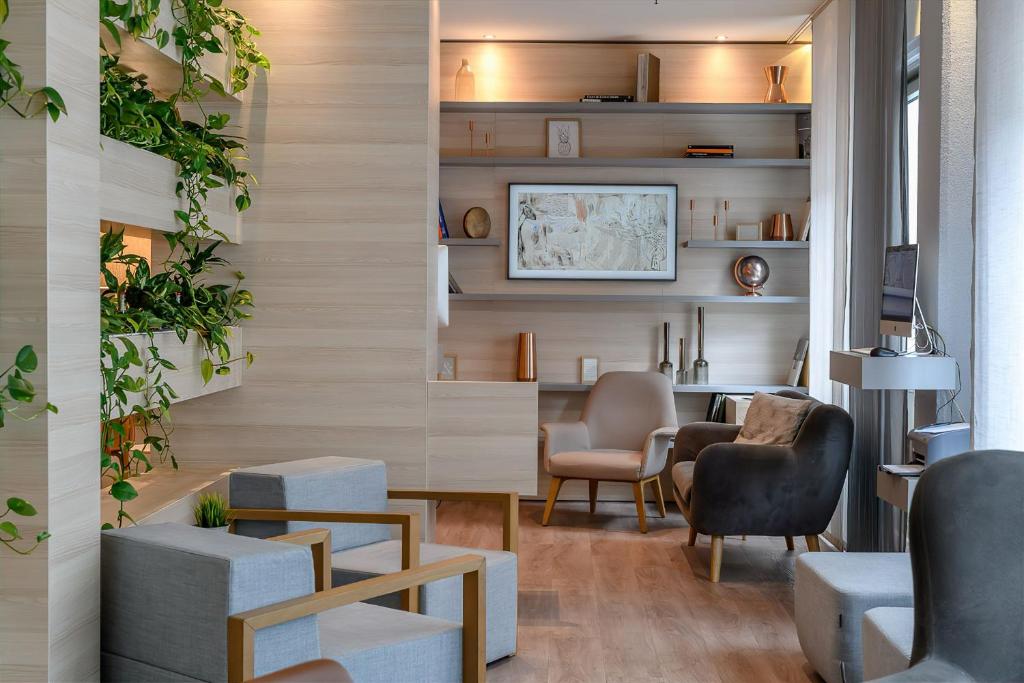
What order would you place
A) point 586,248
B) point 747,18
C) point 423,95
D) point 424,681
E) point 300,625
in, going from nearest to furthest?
point 300,625 < point 424,681 < point 423,95 < point 747,18 < point 586,248

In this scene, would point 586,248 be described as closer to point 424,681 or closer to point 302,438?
point 302,438

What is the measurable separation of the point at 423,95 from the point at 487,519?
285 cm

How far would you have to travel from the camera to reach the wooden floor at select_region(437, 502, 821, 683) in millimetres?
3445

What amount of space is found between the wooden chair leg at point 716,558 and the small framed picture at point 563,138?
→ 2.88 metres

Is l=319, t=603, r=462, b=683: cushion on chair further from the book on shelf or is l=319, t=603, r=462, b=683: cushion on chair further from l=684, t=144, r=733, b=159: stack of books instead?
the book on shelf

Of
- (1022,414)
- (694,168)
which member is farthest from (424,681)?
(694,168)

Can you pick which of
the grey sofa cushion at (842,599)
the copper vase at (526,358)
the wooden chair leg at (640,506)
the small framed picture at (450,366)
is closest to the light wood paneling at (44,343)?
the grey sofa cushion at (842,599)

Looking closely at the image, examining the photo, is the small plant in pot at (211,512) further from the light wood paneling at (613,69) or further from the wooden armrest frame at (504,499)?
the light wood paneling at (613,69)

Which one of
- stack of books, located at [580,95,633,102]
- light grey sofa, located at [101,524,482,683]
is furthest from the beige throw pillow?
light grey sofa, located at [101,524,482,683]

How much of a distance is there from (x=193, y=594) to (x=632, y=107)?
4.80 metres

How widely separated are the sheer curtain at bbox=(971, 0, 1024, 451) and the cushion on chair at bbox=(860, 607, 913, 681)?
0.77 metres

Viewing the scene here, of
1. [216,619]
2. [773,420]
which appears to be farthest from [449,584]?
[773,420]

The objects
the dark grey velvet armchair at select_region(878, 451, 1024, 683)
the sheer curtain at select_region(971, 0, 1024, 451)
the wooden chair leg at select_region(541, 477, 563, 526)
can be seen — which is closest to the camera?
the dark grey velvet armchair at select_region(878, 451, 1024, 683)

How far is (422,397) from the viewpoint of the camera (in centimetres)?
420
